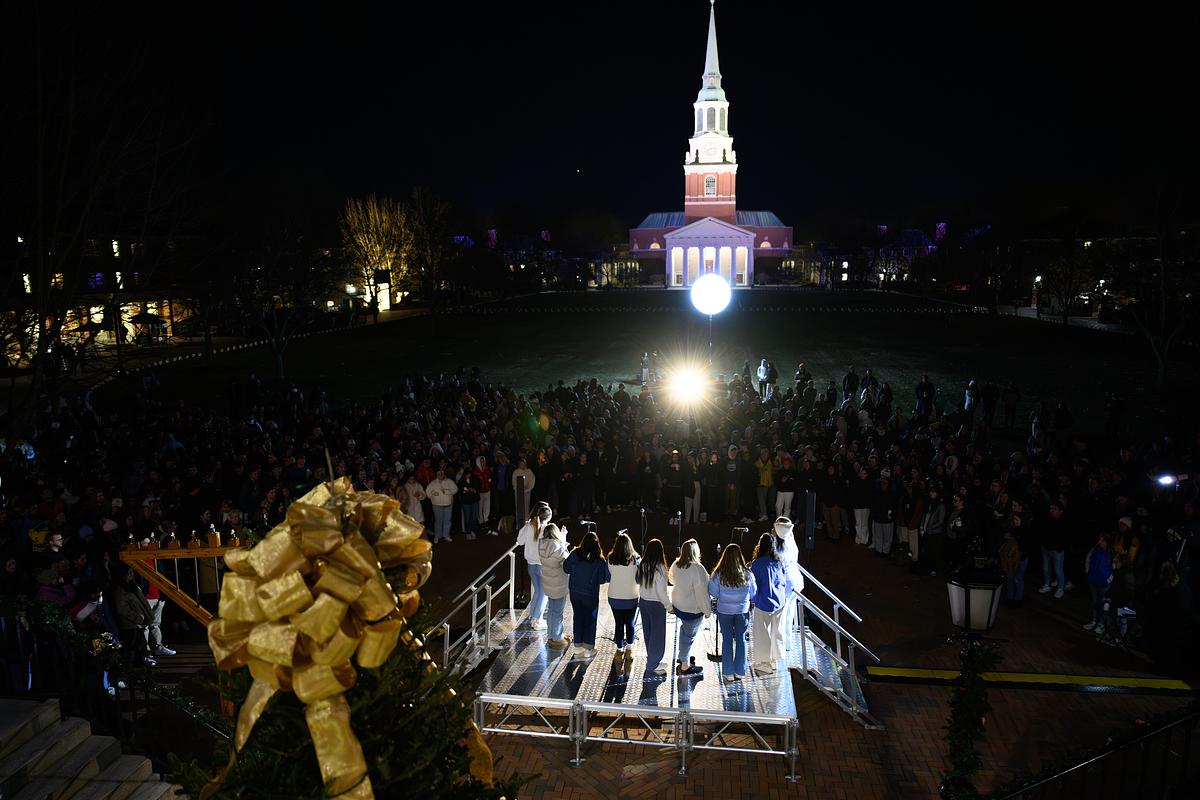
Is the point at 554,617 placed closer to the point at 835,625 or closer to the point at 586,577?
the point at 586,577

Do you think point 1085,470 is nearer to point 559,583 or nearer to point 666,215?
point 559,583

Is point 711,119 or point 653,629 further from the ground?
point 711,119

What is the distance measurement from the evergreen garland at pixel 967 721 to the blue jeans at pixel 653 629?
316 centimetres

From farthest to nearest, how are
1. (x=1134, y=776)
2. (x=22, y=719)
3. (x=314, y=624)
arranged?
1. (x=1134, y=776)
2. (x=22, y=719)
3. (x=314, y=624)

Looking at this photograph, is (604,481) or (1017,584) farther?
(604,481)

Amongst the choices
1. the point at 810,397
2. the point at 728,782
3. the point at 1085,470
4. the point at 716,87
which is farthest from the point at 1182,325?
the point at 716,87

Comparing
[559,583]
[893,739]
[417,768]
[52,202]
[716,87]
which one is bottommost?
[893,739]

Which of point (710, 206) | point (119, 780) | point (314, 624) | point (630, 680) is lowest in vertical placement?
point (630, 680)

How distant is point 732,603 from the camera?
8.37 meters

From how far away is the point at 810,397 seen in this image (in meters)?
20.9

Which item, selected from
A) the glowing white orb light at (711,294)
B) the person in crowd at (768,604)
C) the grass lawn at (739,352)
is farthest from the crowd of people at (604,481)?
the grass lawn at (739,352)

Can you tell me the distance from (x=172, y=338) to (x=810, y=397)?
1472 inches

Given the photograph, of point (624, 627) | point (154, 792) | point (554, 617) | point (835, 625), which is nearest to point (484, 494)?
point (554, 617)

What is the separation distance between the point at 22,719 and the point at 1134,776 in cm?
965
